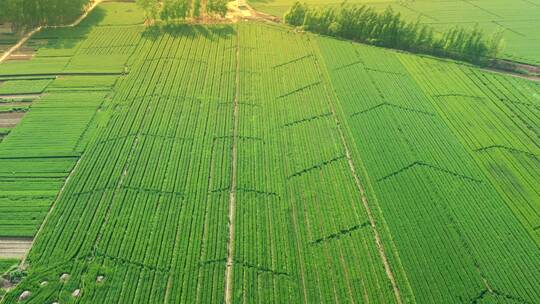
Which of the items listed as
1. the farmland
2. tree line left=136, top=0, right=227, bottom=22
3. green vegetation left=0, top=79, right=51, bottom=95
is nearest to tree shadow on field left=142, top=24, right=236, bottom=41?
tree line left=136, top=0, right=227, bottom=22

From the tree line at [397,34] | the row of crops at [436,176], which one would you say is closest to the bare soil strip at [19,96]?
the row of crops at [436,176]

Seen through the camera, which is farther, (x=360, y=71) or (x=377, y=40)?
(x=377, y=40)

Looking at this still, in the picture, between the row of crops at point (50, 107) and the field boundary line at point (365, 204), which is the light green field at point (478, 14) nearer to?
the field boundary line at point (365, 204)

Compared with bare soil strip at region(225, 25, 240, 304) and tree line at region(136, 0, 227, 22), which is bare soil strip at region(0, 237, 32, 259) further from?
tree line at region(136, 0, 227, 22)

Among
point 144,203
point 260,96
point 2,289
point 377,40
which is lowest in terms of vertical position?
point 2,289

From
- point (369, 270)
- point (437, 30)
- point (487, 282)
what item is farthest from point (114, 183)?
point (437, 30)

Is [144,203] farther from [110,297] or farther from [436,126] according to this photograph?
[436,126]
